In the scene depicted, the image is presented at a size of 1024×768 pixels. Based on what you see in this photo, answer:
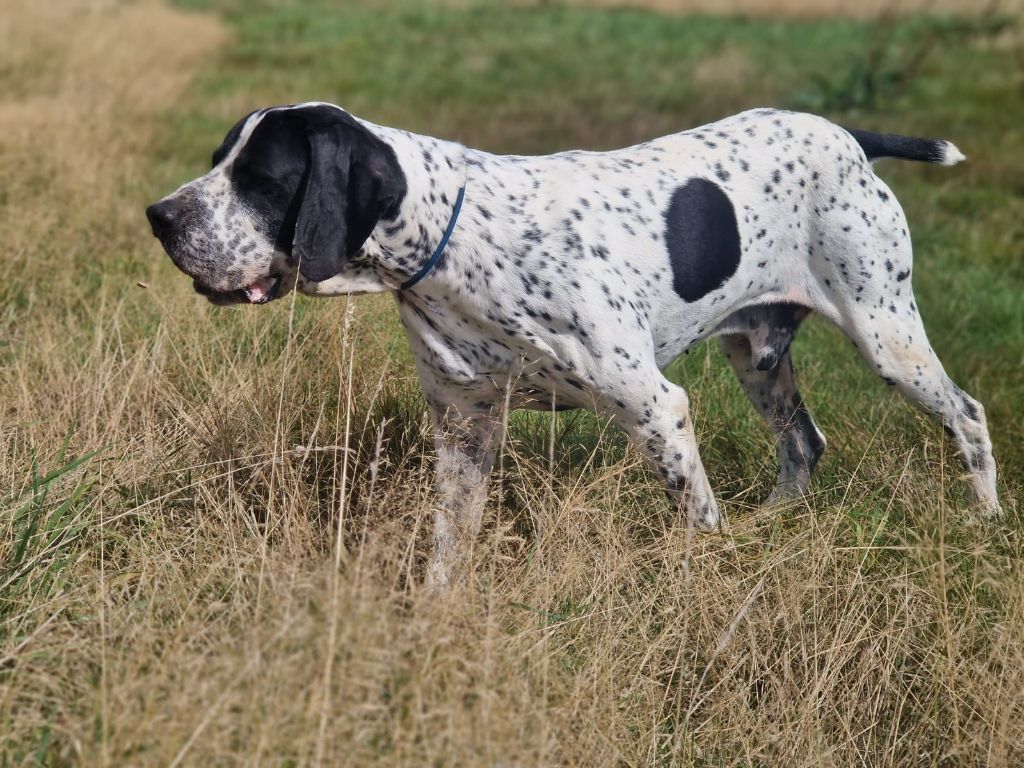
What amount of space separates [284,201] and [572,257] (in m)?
0.80

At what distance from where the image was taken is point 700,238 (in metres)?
3.88

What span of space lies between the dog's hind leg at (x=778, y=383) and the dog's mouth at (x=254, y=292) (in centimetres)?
156

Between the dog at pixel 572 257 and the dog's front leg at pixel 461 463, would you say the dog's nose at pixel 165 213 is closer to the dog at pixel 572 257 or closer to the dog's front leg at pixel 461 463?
the dog at pixel 572 257

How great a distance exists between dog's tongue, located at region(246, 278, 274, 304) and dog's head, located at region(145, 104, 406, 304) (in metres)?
0.03

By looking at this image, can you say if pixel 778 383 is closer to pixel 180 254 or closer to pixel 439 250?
pixel 439 250

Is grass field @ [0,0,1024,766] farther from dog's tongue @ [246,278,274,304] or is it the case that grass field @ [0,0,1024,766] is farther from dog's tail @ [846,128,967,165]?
dog's tail @ [846,128,967,165]

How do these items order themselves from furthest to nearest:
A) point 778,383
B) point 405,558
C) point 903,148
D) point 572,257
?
point 778,383 → point 903,148 → point 572,257 → point 405,558

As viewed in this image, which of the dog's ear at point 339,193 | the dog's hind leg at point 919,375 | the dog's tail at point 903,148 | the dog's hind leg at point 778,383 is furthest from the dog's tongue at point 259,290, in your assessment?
the dog's tail at point 903,148

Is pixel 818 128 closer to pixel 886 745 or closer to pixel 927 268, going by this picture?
pixel 886 745

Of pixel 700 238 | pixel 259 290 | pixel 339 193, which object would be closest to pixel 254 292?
pixel 259 290

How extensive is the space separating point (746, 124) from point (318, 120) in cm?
160

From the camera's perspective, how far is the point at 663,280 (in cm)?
378

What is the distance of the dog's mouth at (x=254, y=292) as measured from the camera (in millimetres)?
3451

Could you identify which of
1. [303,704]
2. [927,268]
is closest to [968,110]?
[927,268]
